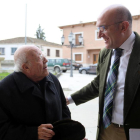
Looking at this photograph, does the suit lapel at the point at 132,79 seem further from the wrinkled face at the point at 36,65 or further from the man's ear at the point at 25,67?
the man's ear at the point at 25,67

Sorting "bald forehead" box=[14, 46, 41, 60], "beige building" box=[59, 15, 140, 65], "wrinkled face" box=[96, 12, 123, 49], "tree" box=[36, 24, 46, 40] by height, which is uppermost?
"tree" box=[36, 24, 46, 40]

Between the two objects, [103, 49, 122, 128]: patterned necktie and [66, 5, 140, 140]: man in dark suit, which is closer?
[66, 5, 140, 140]: man in dark suit

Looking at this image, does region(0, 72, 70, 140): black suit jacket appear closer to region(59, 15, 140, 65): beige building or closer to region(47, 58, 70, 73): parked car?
region(47, 58, 70, 73): parked car

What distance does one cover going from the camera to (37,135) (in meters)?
1.30

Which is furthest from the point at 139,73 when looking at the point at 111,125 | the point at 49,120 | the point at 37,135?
the point at 37,135

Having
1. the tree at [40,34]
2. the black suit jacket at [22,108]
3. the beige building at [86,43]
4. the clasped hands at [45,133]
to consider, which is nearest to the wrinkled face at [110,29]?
the black suit jacket at [22,108]

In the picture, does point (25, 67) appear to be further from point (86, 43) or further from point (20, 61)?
point (86, 43)

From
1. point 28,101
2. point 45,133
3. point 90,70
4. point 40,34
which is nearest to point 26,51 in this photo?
point 28,101

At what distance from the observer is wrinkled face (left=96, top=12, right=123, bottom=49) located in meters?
1.49

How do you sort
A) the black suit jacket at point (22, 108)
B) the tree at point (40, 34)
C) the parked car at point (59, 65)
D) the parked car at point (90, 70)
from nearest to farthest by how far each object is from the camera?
the black suit jacket at point (22, 108)
the parked car at point (90, 70)
the parked car at point (59, 65)
the tree at point (40, 34)

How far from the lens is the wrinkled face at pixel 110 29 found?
4.90ft

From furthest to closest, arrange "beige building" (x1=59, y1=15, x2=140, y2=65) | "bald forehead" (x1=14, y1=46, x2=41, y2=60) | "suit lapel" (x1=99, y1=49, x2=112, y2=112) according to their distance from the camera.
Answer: "beige building" (x1=59, y1=15, x2=140, y2=65), "suit lapel" (x1=99, y1=49, x2=112, y2=112), "bald forehead" (x1=14, y1=46, x2=41, y2=60)

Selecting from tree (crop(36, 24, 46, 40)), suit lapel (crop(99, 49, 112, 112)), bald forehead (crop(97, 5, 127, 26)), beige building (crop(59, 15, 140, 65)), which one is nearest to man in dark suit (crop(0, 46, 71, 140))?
suit lapel (crop(99, 49, 112, 112))

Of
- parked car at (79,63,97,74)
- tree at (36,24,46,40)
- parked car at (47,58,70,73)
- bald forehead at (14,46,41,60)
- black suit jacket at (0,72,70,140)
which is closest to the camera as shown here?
black suit jacket at (0,72,70,140)
